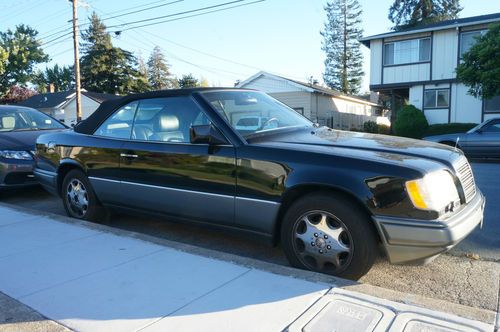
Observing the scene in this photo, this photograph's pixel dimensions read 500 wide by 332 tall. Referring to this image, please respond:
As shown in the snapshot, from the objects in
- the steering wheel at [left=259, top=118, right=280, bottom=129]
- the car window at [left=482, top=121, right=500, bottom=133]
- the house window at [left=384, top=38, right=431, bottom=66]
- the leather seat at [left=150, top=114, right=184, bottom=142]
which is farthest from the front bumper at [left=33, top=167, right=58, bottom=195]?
the house window at [left=384, top=38, right=431, bottom=66]

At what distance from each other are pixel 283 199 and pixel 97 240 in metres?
2.13

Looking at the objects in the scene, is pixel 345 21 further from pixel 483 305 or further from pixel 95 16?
pixel 483 305

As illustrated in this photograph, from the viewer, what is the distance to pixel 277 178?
365 cm

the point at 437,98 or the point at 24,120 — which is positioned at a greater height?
the point at 437,98

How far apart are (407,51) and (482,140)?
12.2 m

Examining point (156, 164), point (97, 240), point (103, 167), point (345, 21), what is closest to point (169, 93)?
point (156, 164)

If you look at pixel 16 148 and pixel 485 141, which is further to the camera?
pixel 485 141

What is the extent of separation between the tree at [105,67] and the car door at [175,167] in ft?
195

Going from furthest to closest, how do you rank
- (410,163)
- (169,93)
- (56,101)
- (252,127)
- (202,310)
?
(56,101)
(169,93)
(252,127)
(410,163)
(202,310)

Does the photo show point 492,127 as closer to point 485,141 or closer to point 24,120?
point 485,141

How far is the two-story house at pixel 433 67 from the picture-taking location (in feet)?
68.9

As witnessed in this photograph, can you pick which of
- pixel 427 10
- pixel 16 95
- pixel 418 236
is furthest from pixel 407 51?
pixel 16 95

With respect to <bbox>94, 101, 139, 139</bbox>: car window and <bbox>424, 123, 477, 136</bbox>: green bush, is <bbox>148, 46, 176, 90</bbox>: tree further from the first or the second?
<bbox>94, 101, 139, 139</bbox>: car window

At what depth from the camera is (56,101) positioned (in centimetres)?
4309
